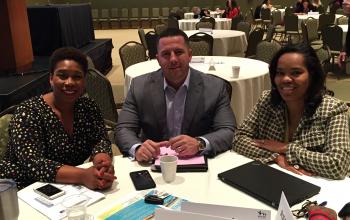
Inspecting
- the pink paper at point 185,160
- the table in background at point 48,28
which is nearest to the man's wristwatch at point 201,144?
the pink paper at point 185,160

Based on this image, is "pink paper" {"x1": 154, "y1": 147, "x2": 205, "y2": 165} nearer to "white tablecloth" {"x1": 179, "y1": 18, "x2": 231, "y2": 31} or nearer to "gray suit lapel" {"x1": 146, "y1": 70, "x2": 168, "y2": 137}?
"gray suit lapel" {"x1": 146, "y1": 70, "x2": 168, "y2": 137}

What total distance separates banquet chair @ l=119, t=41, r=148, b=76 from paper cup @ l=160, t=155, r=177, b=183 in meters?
3.49

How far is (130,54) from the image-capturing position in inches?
200

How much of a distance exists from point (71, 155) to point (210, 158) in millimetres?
754

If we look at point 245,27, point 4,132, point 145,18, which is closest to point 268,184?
point 4,132

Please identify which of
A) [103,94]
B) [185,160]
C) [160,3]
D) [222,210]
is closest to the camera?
[222,210]

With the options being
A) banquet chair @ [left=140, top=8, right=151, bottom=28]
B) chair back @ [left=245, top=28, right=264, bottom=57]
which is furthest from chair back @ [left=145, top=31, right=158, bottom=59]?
banquet chair @ [left=140, top=8, right=151, bottom=28]

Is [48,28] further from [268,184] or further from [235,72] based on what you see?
[268,184]

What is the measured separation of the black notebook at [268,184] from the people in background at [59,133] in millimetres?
536

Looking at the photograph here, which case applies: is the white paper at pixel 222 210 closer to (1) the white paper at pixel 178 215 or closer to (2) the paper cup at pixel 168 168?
(1) the white paper at pixel 178 215

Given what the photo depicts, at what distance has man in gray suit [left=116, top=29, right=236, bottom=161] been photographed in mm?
2236

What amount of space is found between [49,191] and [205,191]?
63cm

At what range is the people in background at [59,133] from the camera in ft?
5.56

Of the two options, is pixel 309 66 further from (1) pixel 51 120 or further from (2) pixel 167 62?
(1) pixel 51 120
